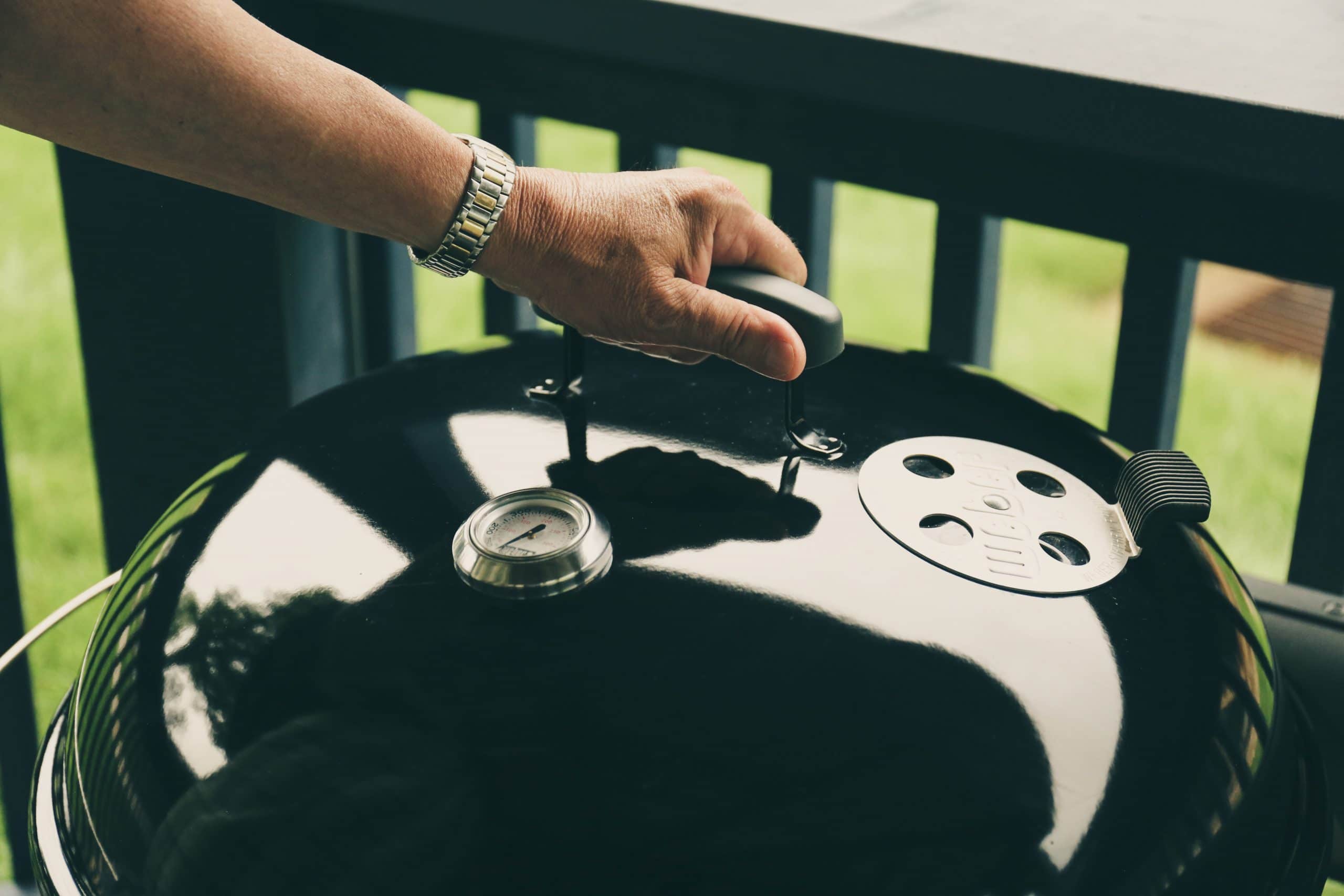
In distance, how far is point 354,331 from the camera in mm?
1987

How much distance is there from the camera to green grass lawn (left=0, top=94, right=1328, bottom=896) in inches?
119

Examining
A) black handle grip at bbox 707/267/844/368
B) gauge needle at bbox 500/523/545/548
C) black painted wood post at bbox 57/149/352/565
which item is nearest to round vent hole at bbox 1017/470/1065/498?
black handle grip at bbox 707/267/844/368

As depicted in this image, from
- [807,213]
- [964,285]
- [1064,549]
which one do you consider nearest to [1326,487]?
[964,285]

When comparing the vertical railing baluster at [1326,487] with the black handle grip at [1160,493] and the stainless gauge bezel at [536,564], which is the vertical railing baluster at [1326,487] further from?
the stainless gauge bezel at [536,564]

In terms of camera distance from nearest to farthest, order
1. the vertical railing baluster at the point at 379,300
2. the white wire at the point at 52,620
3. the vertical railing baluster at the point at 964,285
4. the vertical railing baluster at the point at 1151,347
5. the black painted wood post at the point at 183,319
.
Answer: the white wire at the point at 52,620 → the vertical railing baluster at the point at 1151,347 → the vertical railing baluster at the point at 964,285 → the black painted wood post at the point at 183,319 → the vertical railing baluster at the point at 379,300

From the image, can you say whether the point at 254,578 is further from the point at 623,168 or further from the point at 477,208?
the point at 623,168

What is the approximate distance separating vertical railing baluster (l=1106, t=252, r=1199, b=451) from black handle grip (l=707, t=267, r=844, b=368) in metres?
0.56

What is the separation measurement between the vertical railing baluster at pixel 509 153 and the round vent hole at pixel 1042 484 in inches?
31.0

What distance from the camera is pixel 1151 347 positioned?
154 centimetres

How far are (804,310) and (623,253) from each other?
0.63ft

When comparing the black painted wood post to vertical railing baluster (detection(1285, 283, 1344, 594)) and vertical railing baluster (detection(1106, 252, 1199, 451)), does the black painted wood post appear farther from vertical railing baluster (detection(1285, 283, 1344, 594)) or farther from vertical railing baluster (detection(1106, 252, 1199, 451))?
vertical railing baluster (detection(1285, 283, 1344, 594))

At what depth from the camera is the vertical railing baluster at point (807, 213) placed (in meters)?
1.69

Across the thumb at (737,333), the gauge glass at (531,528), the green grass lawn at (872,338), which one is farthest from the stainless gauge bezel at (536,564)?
the green grass lawn at (872,338)

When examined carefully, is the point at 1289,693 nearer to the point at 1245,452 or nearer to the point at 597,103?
the point at 597,103
